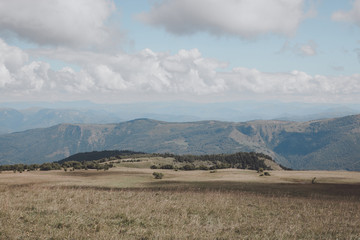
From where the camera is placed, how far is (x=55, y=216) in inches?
537

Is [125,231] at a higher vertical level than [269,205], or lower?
higher

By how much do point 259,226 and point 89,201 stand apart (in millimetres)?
11243

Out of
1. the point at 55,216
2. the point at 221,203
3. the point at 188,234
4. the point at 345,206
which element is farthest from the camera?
the point at 345,206

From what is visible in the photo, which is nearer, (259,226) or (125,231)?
(125,231)

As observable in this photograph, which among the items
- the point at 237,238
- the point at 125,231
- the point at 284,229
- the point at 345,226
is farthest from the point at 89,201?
the point at 345,226

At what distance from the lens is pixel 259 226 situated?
13.7 m

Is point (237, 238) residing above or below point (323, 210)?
above

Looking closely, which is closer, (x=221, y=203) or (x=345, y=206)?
(x=221, y=203)

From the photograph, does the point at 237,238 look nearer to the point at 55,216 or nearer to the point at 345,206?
the point at 55,216

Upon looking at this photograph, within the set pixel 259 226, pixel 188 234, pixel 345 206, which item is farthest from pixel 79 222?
pixel 345 206

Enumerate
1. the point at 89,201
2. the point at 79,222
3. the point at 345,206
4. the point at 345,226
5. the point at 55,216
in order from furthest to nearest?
the point at 345,206, the point at 89,201, the point at 345,226, the point at 55,216, the point at 79,222

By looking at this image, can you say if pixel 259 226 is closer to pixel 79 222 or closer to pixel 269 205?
pixel 269 205

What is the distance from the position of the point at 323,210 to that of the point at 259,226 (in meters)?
8.04

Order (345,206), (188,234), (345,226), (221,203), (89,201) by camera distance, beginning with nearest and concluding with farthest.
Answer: (188,234), (345,226), (89,201), (221,203), (345,206)
